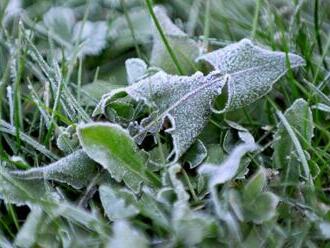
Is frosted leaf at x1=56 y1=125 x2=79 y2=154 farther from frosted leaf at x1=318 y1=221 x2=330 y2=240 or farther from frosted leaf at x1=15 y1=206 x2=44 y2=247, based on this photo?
frosted leaf at x1=318 y1=221 x2=330 y2=240

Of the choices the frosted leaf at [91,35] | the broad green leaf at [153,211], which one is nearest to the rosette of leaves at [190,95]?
the broad green leaf at [153,211]

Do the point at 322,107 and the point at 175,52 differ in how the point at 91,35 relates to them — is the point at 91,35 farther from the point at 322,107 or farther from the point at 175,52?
the point at 322,107

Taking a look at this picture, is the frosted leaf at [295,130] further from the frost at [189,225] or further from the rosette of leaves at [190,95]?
the frost at [189,225]

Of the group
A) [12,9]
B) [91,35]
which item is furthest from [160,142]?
[12,9]

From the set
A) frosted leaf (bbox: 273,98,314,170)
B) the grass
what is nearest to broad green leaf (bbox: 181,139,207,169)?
the grass

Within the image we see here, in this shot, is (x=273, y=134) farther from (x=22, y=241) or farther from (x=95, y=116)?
(x=22, y=241)

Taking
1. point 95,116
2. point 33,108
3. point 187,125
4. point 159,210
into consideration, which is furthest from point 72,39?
point 159,210

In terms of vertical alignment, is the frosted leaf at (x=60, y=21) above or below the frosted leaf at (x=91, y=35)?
above

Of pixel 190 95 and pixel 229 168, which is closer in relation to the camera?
pixel 229 168
